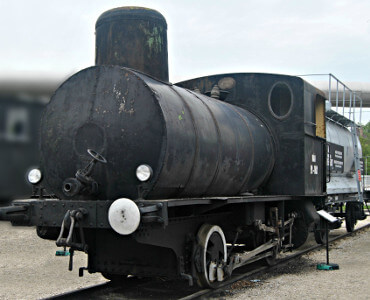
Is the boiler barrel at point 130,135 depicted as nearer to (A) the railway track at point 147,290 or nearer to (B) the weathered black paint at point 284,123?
(A) the railway track at point 147,290

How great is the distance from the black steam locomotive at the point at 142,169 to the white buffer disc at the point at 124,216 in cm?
1

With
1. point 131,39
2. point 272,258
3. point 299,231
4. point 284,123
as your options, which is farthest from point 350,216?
point 131,39

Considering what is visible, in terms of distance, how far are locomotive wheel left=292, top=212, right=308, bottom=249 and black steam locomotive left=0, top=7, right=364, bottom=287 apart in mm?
1307

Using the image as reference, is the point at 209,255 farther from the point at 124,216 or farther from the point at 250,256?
the point at 124,216

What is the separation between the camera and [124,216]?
4801mm

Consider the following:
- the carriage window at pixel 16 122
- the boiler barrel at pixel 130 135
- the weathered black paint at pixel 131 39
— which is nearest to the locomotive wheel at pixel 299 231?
the boiler barrel at pixel 130 135

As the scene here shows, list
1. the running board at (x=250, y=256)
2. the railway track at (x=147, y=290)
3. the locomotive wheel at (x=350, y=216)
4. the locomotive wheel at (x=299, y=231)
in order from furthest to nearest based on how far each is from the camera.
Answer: the locomotive wheel at (x=350, y=216) → the locomotive wheel at (x=299, y=231) → the running board at (x=250, y=256) → the railway track at (x=147, y=290)

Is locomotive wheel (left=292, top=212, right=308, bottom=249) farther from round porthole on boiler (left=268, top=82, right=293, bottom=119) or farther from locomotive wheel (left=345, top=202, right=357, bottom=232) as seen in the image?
locomotive wheel (left=345, top=202, right=357, bottom=232)

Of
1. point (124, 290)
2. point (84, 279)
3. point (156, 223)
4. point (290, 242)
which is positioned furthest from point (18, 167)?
point (156, 223)

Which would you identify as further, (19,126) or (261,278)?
(19,126)

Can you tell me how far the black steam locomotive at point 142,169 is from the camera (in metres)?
5.23

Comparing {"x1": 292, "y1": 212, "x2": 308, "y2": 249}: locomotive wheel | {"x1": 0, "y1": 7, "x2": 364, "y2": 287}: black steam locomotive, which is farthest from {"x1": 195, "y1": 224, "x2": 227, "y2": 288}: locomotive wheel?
{"x1": 292, "y1": 212, "x2": 308, "y2": 249}: locomotive wheel

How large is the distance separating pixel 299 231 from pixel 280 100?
8.19 ft

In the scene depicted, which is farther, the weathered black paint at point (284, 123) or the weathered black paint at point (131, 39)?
the weathered black paint at point (284, 123)
